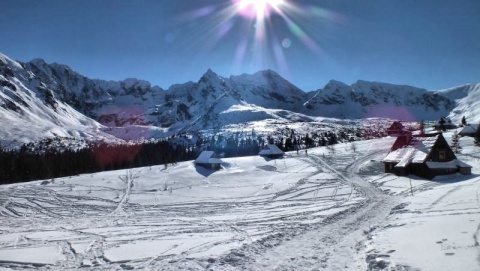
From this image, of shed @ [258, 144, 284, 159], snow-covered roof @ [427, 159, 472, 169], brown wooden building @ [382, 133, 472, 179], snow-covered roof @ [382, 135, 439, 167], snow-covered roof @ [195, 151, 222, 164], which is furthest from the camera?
shed @ [258, 144, 284, 159]

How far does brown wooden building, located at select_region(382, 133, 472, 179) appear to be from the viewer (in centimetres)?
5059

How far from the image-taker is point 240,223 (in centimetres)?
2689

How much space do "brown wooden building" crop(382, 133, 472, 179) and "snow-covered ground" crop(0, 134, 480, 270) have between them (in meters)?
2.12

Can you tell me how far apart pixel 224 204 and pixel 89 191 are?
21034 millimetres

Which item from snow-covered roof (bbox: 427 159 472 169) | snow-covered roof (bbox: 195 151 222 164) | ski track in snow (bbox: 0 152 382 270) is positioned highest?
snow-covered roof (bbox: 195 151 222 164)

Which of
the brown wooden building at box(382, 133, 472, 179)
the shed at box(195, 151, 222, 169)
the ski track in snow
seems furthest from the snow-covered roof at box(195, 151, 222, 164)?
the brown wooden building at box(382, 133, 472, 179)

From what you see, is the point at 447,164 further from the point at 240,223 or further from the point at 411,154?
the point at 240,223

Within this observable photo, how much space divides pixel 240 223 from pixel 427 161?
37481mm

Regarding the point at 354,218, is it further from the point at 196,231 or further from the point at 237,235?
the point at 196,231

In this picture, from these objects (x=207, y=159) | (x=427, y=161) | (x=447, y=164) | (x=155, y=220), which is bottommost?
(x=155, y=220)

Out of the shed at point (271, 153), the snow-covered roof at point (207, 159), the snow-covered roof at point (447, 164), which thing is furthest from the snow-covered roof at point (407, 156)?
the shed at point (271, 153)

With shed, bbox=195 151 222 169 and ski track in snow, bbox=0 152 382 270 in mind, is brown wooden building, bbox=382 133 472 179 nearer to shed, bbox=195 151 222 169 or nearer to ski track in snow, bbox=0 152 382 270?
ski track in snow, bbox=0 152 382 270

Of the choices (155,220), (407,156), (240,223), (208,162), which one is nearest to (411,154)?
(407,156)

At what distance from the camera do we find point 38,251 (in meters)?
19.4
